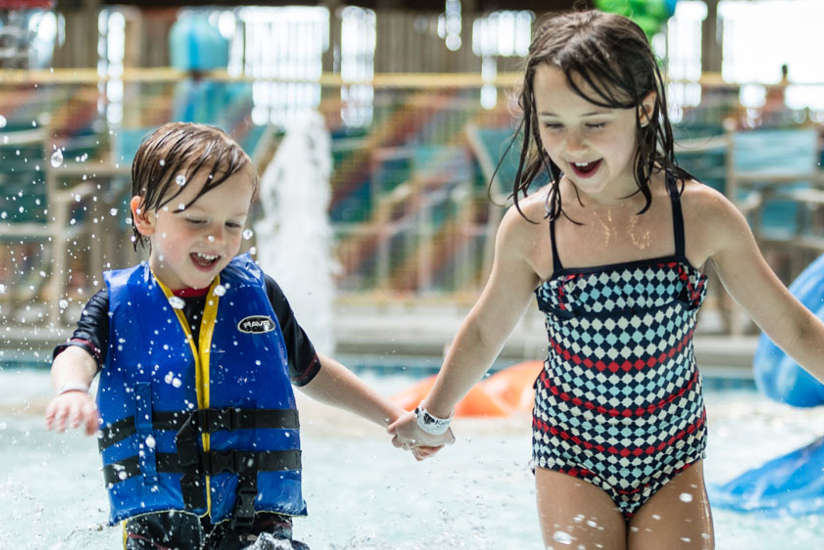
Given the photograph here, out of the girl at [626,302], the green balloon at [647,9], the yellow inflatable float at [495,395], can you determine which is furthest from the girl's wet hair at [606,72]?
the green balloon at [647,9]

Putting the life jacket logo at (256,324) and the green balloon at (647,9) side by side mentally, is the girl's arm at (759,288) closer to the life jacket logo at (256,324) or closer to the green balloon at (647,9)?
the life jacket logo at (256,324)

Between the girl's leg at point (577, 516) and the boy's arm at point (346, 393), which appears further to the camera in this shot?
the boy's arm at point (346, 393)

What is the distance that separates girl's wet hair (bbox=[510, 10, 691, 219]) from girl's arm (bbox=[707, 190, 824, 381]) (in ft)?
0.44

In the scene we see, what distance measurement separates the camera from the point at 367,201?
7.84 meters

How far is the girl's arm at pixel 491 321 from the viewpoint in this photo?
6.73 feet

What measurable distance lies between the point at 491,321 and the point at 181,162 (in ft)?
2.26

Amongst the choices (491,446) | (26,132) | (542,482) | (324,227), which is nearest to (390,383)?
(324,227)

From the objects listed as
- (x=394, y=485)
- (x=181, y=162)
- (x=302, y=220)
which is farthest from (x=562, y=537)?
(x=302, y=220)

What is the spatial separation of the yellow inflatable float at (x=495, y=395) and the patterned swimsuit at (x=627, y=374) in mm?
2586

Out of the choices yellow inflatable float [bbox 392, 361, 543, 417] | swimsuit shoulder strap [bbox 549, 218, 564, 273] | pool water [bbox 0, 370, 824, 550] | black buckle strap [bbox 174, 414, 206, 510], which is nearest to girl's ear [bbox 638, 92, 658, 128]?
swimsuit shoulder strap [bbox 549, 218, 564, 273]

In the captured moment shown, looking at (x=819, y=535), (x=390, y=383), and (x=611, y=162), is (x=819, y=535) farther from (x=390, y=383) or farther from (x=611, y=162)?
(x=390, y=383)

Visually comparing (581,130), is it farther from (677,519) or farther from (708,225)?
(677,519)

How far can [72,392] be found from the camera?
1.71 m

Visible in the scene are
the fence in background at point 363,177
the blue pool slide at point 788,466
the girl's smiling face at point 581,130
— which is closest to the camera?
the girl's smiling face at point 581,130
